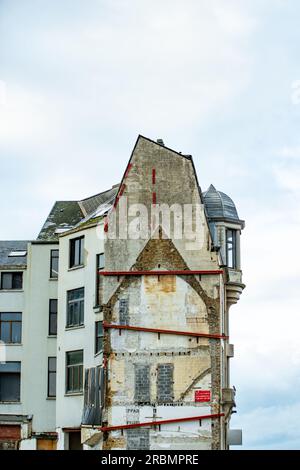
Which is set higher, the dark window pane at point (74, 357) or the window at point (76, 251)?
the window at point (76, 251)

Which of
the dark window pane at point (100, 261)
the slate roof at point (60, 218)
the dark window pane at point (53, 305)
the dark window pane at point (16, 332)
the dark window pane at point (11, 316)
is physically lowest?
the dark window pane at point (16, 332)

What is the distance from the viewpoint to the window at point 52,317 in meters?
62.5

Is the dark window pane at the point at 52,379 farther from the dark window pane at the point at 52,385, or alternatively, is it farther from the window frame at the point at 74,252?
the window frame at the point at 74,252

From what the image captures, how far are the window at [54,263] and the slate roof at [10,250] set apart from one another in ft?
8.84

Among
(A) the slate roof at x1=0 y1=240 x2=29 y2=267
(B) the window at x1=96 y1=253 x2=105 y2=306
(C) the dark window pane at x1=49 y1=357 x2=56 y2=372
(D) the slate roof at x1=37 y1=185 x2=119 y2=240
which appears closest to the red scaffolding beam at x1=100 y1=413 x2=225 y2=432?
(B) the window at x1=96 y1=253 x2=105 y2=306

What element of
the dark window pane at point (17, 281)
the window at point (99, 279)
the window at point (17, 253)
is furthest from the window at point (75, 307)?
the window at point (17, 253)

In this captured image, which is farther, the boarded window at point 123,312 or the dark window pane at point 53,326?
the dark window pane at point 53,326

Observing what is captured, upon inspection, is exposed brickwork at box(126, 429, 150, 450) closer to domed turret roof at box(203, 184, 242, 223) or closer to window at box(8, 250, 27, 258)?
domed turret roof at box(203, 184, 242, 223)

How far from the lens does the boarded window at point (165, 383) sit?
50.8m

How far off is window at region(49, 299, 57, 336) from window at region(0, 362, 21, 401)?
2.99 meters

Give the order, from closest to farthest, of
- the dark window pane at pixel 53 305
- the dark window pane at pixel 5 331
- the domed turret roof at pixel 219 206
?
the domed turret roof at pixel 219 206
the dark window pane at pixel 53 305
the dark window pane at pixel 5 331

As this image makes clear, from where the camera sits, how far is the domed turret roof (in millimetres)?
56062

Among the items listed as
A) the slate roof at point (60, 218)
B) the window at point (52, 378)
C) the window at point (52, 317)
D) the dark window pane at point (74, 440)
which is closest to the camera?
the dark window pane at point (74, 440)

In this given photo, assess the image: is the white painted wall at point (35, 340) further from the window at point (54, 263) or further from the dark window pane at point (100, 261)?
the dark window pane at point (100, 261)
